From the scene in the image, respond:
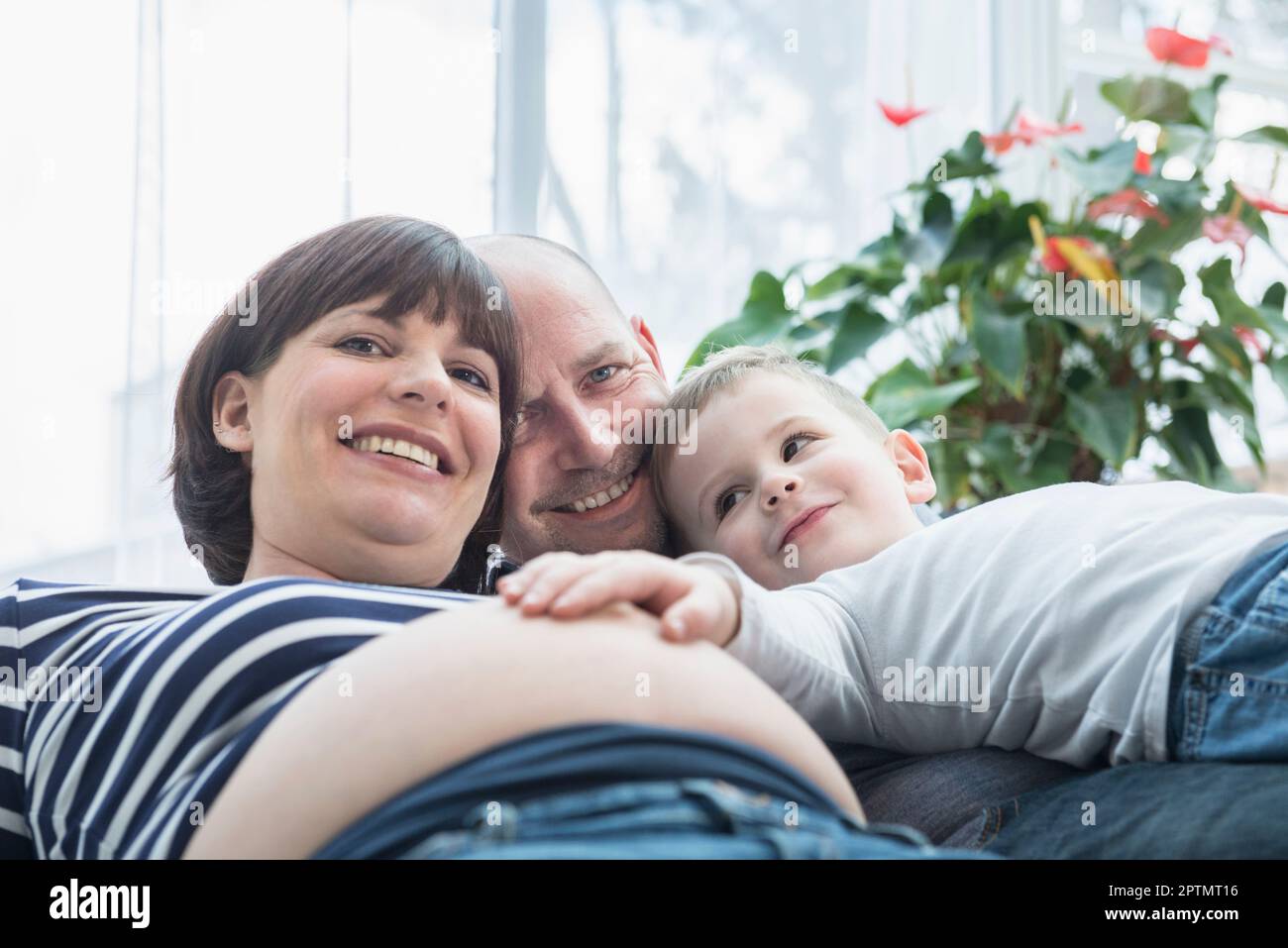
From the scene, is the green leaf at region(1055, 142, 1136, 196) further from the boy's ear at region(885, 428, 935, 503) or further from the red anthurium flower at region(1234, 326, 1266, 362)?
the boy's ear at region(885, 428, 935, 503)

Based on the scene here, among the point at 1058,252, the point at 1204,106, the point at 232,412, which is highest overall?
the point at 1204,106

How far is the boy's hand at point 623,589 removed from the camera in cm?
79

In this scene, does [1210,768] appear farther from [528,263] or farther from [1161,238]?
[1161,238]

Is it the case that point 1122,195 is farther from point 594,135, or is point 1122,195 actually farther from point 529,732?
point 529,732

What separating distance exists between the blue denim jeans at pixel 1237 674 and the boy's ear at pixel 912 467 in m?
0.57

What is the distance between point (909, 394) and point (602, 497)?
3.19 ft

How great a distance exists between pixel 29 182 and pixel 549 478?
3.64ft

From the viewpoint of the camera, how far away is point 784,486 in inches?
50.8

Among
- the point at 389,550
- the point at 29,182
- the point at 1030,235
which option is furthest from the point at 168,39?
the point at 1030,235

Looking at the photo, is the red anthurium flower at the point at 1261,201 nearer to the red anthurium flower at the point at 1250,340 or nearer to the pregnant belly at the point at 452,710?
the red anthurium flower at the point at 1250,340

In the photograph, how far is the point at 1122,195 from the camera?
7.64ft

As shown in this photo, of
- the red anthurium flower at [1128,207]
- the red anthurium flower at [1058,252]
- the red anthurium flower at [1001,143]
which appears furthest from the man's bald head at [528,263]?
the red anthurium flower at [1128,207]

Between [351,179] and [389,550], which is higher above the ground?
[351,179]

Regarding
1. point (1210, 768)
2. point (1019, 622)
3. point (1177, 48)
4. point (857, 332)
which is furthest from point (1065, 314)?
point (1210, 768)
